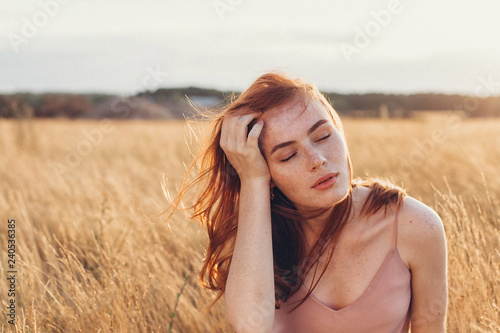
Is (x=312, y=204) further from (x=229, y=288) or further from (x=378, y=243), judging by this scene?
(x=229, y=288)

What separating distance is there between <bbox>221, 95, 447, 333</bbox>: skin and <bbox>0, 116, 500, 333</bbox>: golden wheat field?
30 cm

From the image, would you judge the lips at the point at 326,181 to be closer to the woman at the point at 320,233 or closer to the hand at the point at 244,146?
the woman at the point at 320,233

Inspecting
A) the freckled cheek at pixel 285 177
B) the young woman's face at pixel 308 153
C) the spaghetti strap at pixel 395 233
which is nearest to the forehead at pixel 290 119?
the young woman's face at pixel 308 153

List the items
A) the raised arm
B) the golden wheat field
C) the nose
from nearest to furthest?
the nose, the raised arm, the golden wheat field

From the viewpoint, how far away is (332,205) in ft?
5.95

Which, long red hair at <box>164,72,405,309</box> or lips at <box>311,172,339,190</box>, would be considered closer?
lips at <box>311,172,339,190</box>

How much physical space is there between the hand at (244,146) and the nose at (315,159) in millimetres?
211

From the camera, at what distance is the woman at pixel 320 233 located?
70.8 inches

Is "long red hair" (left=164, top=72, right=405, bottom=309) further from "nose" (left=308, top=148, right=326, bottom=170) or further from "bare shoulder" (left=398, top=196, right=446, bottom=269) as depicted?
"nose" (left=308, top=148, right=326, bottom=170)

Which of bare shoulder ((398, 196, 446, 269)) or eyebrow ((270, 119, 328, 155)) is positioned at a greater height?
eyebrow ((270, 119, 328, 155))

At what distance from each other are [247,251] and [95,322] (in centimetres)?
100

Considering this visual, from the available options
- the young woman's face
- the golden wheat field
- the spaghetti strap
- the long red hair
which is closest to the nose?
the young woman's face

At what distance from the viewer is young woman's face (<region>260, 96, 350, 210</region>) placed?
5.77ft

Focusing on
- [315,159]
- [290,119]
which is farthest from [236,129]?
[315,159]
